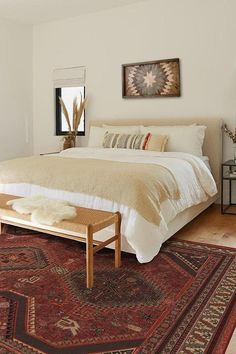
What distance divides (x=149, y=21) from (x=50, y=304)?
3882mm

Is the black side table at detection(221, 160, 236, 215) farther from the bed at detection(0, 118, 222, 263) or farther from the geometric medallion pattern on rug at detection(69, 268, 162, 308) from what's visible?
the geometric medallion pattern on rug at detection(69, 268, 162, 308)

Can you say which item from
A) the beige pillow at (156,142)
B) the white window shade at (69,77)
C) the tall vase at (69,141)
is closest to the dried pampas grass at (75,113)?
the tall vase at (69,141)

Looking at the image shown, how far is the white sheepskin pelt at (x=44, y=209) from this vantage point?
Result: 236cm

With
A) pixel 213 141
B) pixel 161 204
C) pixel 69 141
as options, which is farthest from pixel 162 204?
pixel 69 141

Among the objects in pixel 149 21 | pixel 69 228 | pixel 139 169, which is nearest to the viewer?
pixel 69 228

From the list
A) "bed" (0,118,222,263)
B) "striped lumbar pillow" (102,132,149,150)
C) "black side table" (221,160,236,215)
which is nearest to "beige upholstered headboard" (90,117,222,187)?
"bed" (0,118,222,263)

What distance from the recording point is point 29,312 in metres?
1.88

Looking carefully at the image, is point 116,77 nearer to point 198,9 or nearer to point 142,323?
point 198,9

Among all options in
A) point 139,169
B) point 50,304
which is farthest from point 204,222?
point 50,304

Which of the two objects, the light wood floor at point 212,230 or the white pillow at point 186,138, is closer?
the light wood floor at point 212,230

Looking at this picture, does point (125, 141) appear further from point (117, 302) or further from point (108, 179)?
point (117, 302)

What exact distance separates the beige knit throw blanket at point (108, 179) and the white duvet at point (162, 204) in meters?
0.05

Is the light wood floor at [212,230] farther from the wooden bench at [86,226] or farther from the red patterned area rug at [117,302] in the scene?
the wooden bench at [86,226]

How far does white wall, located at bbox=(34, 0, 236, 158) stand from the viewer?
4.16 metres
